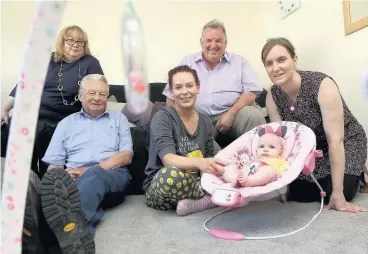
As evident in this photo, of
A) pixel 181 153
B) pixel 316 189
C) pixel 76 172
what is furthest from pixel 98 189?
pixel 316 189

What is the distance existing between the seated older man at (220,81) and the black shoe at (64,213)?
93cm

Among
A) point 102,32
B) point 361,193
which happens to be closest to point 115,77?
point 102,32

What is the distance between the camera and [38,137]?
66.7 inches

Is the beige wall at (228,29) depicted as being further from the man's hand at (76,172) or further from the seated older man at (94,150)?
the man's hand at (76,172)

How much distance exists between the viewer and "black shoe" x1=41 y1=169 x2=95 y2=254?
85 cm

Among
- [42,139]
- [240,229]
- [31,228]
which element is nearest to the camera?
[31,228]

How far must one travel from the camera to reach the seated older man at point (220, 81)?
181cm

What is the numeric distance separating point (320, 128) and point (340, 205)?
0.32 m

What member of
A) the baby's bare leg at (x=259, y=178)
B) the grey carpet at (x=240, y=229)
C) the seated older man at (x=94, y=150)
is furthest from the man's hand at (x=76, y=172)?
the baby's bare leg at (x=259, y=178)

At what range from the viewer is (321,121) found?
142cm

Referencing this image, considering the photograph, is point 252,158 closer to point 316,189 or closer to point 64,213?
point 316,189

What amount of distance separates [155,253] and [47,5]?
739 mm

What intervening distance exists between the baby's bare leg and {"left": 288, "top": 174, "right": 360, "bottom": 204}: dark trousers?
284 mm

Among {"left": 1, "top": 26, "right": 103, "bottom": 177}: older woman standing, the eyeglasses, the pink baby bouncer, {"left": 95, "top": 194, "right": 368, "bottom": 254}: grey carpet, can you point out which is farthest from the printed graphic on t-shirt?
the eyeglasses
